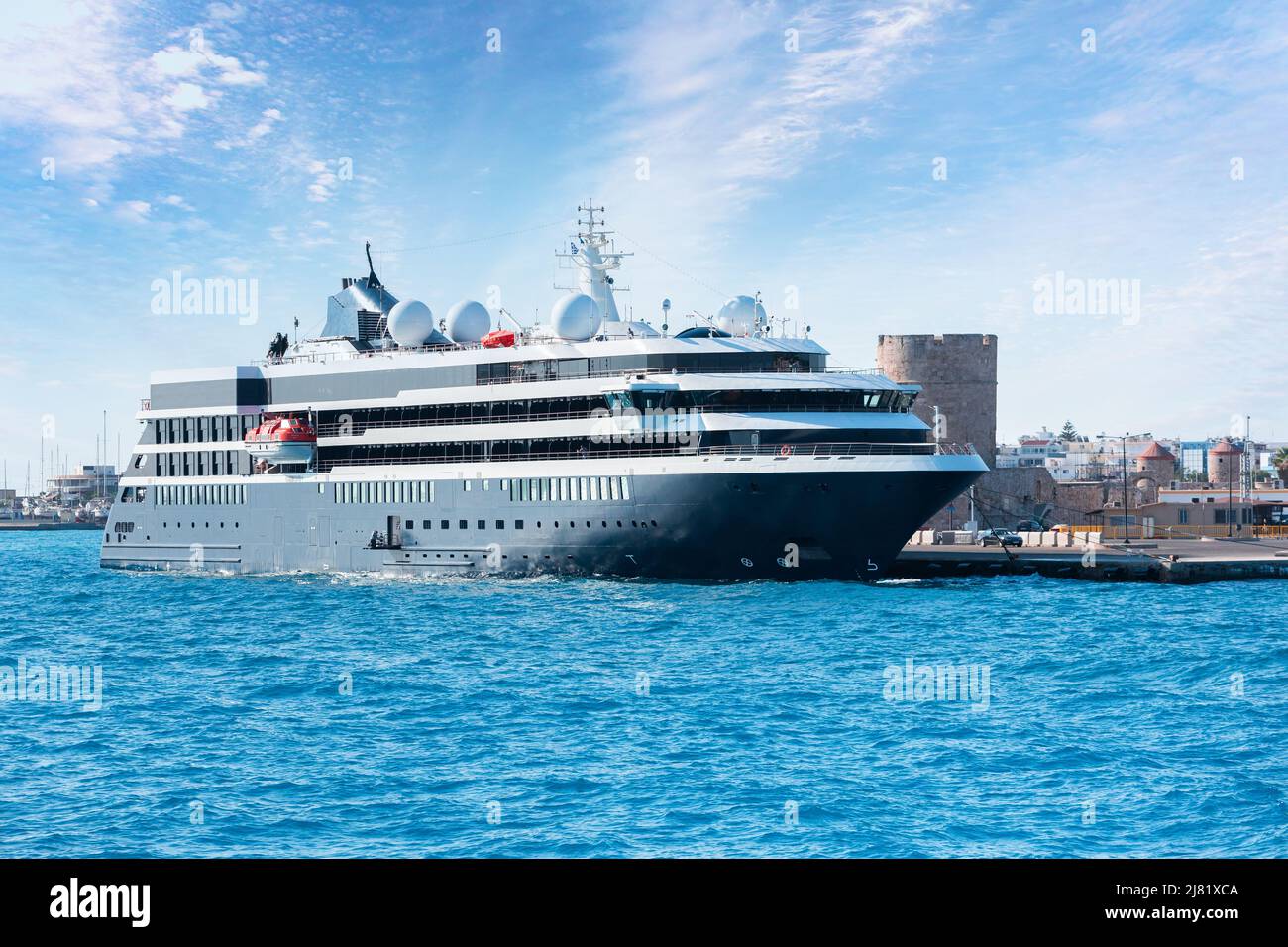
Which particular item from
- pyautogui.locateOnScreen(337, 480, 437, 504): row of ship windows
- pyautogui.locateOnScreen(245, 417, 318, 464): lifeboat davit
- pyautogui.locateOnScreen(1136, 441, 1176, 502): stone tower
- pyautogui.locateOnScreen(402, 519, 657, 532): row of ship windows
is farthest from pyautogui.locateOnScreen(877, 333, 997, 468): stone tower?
pyautogui.locateOnScreen(245, 417, 318, 464): lifeboat davit

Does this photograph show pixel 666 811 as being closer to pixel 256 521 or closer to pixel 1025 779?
pixel 1025 779

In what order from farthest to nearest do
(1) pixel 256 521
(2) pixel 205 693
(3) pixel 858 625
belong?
(1) pixel 256 521, (3) pixel 858 625, (2) pixel 205 693

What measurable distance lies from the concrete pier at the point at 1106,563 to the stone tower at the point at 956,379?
722 inches

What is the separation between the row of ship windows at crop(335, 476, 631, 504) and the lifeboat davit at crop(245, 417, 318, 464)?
6.53ft

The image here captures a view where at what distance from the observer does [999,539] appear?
56406 mm

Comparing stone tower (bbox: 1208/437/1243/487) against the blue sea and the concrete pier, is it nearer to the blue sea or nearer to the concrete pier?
the concrete pier

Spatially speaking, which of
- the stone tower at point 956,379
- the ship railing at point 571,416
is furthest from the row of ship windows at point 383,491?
the stone tower at point 956,379

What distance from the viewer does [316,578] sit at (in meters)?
52.8

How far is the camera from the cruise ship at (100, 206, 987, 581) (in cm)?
4094

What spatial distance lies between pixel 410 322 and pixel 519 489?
1363 cm

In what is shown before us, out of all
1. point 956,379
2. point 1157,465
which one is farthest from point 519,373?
point 1157,465
